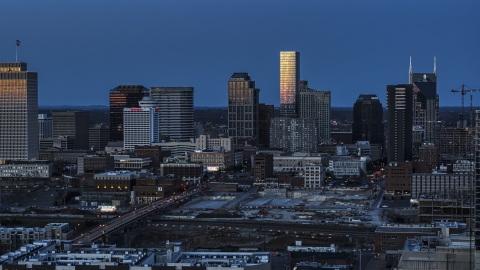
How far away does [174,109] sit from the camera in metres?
102

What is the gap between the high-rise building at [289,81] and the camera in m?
127

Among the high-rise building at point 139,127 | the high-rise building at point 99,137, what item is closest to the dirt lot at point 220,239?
the high-rise building at point 139,127

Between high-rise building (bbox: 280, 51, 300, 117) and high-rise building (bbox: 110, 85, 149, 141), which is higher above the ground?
high-rise building (bbox: 280, 51, 300, 117)

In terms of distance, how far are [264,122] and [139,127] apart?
2011cm

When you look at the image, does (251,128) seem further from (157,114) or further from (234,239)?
(234,239)

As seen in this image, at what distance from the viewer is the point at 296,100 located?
127 meters

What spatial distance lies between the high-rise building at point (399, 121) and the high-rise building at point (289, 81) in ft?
153

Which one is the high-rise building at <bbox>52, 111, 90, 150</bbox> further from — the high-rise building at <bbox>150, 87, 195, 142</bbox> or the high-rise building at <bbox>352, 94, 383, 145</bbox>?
the high-rise building at <bbox>352, 94, 383, 145</bbox>

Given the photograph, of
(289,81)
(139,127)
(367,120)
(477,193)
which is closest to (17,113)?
(139,127)

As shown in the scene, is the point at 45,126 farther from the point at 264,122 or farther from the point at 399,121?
the point at 399,121

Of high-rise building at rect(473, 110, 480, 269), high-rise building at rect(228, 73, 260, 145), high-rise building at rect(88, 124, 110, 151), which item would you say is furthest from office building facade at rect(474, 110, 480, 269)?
high-rise building at rect(88, 124, 110, 151)

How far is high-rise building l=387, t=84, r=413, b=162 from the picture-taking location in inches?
3036

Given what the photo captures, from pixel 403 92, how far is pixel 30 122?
2904cm

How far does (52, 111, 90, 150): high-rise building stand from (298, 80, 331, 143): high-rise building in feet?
88.7
